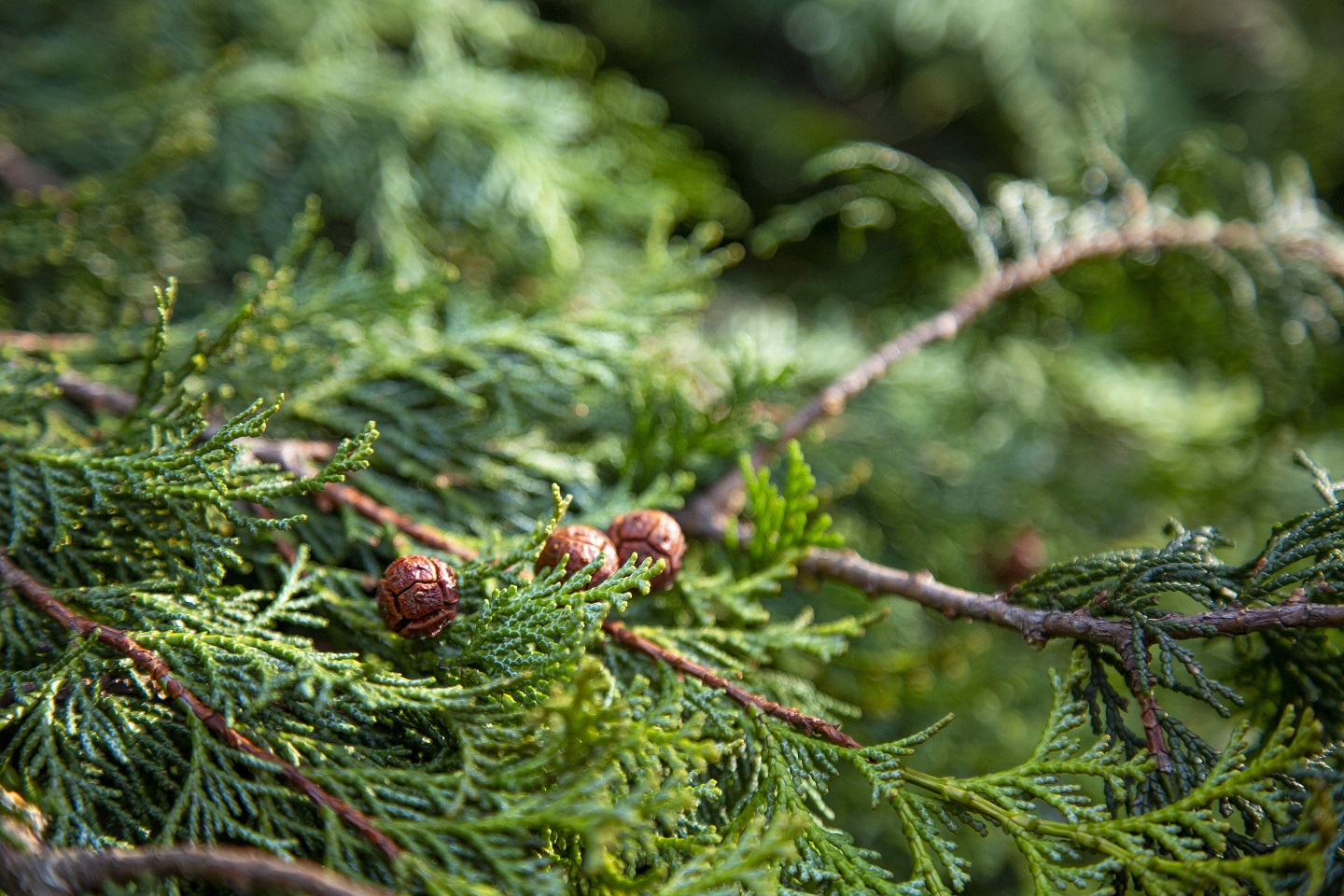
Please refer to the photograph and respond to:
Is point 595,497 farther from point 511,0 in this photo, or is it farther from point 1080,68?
point 1080,68

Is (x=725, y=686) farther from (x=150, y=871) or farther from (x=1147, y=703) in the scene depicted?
(x=150, y=871)

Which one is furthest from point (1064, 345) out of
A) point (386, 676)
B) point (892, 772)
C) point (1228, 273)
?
point (386, 676)

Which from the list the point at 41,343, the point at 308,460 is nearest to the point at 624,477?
the point at 308,460

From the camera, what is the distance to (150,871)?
2.28 ft

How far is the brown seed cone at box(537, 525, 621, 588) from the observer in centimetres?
99

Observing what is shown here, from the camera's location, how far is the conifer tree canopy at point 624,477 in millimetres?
827

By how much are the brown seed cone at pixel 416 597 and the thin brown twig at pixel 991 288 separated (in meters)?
0.47

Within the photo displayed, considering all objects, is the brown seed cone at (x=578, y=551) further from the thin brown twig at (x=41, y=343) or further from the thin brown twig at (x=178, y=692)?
the thin brown twig at (x=41, y=343)

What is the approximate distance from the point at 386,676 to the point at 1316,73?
337 cm

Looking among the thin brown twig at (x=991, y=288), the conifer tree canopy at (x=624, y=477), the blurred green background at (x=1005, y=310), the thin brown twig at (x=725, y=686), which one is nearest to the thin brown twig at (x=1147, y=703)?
the conifer tree canopy at (x=624, y=477)

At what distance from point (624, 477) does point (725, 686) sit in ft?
1.29

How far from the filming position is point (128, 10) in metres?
1.81

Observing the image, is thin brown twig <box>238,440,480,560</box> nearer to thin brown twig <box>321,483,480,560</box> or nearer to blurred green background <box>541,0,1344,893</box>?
thin brown twig <box>321,483,480,560</box>

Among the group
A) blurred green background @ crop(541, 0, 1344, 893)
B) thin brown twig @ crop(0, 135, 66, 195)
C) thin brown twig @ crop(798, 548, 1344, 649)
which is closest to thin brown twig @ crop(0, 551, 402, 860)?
thin brown twig @ crop(798, 548, 1344, 649)
